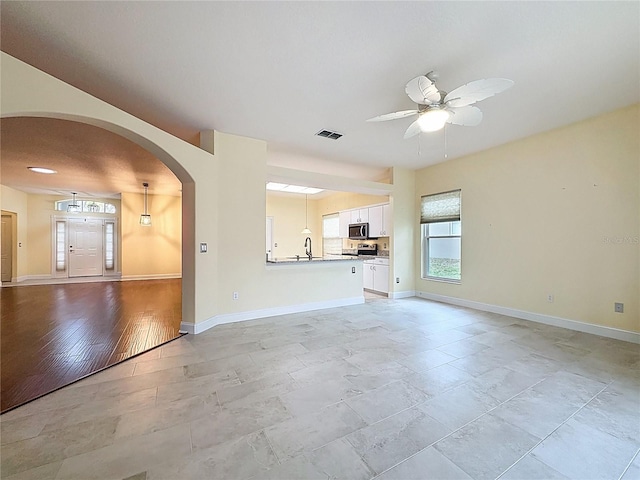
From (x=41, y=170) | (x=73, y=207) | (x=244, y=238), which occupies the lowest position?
(x=244, y=238)

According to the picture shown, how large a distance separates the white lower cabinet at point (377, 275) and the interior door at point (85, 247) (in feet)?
28.9

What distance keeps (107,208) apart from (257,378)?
956 centimetres

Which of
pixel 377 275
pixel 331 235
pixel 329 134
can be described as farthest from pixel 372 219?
pixel 329 134

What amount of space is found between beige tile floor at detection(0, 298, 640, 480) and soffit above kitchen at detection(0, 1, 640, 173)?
288 cm

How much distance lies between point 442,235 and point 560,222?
6.69 feet

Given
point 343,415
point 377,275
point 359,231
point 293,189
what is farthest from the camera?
point 293,189

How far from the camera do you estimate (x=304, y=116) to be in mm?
3512

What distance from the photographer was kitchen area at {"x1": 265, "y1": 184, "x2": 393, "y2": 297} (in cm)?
665

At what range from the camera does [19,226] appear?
7777 mm

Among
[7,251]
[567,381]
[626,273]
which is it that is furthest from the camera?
[7,251]

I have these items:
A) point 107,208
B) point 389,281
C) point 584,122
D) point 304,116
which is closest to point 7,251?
point 107,208

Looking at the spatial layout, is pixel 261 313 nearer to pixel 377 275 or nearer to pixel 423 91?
pixel 377 275

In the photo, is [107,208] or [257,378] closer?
Answer: [257,378]

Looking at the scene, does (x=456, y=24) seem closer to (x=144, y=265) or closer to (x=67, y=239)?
(x=144, y=265)
